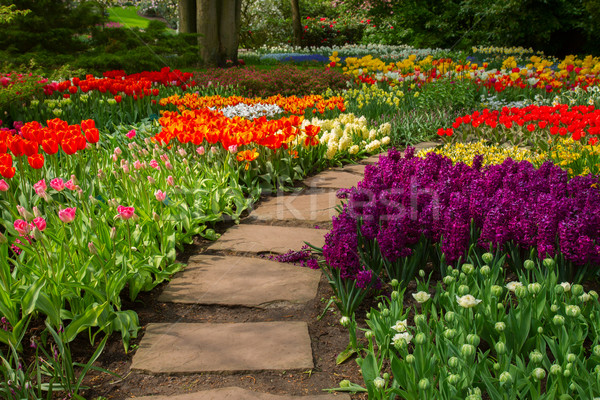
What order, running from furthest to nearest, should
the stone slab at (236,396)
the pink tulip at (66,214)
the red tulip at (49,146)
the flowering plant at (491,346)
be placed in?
the red tulip at (49,146) → the pink tulip at (66,214) → the stone slab at (236,396) → the flowering plant at (491,346)

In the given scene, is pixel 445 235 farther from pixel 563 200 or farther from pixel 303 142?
pixel 303 142

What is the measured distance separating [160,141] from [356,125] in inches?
96.6

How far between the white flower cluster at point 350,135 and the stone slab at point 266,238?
1849 mm

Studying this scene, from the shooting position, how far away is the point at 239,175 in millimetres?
4672

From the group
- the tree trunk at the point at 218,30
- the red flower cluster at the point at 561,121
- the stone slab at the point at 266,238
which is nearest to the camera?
the stone slab at the point at 266,238

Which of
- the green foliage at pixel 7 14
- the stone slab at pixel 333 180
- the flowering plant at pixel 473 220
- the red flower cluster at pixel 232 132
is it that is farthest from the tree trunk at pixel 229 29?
the flowering plant at pixel 473 220

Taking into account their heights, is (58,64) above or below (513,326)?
above

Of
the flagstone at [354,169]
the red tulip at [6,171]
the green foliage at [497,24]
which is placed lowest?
the flagstone at [354,169]

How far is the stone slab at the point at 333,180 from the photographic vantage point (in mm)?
4750

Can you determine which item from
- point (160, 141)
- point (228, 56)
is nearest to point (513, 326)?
point (160, 141)

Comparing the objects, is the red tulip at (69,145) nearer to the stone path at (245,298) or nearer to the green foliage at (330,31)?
the stone path at (245,298)

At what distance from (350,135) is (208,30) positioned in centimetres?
799

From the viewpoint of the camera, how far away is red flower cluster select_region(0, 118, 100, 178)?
2.91 meters

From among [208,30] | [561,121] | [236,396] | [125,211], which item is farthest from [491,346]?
[208,30]
